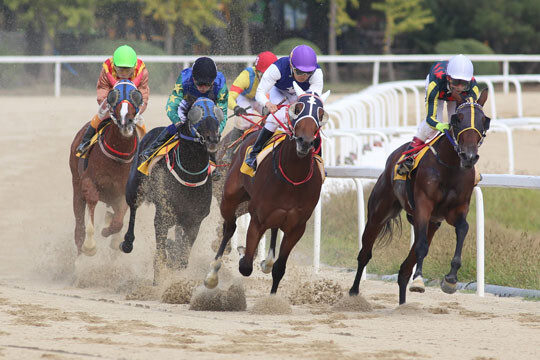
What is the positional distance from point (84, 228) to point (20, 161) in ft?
21.7

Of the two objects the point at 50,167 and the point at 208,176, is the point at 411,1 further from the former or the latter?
the point at 208,176

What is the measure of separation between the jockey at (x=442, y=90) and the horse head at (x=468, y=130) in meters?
0.20

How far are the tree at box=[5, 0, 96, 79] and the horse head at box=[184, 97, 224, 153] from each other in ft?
61.0

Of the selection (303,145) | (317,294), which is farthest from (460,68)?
(317,294)

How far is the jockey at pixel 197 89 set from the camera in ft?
25.9

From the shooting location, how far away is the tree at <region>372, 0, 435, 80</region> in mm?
27812

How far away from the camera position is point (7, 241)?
1138 cm

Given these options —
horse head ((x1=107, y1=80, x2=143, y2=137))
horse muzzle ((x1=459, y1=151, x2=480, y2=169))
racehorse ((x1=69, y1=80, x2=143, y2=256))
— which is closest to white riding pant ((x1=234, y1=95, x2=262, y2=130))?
racehorse ((x1=69, y1=80, x2=143, y2=256))

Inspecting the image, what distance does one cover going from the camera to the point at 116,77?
29.8 feet

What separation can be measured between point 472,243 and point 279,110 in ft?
8.53

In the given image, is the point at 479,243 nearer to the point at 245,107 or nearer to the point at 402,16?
the point at 245,107

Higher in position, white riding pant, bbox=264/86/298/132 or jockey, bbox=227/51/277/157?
jockey, bbox=227/51/277/157

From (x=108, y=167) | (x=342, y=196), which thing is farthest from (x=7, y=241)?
(x=342, y=196)

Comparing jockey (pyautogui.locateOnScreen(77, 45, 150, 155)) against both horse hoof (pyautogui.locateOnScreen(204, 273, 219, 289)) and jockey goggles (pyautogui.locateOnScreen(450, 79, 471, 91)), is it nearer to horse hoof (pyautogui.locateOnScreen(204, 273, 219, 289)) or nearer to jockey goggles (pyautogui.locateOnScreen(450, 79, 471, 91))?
horse hoof (pyautogui.locateOnScreen(204, 273, 219, 289))
